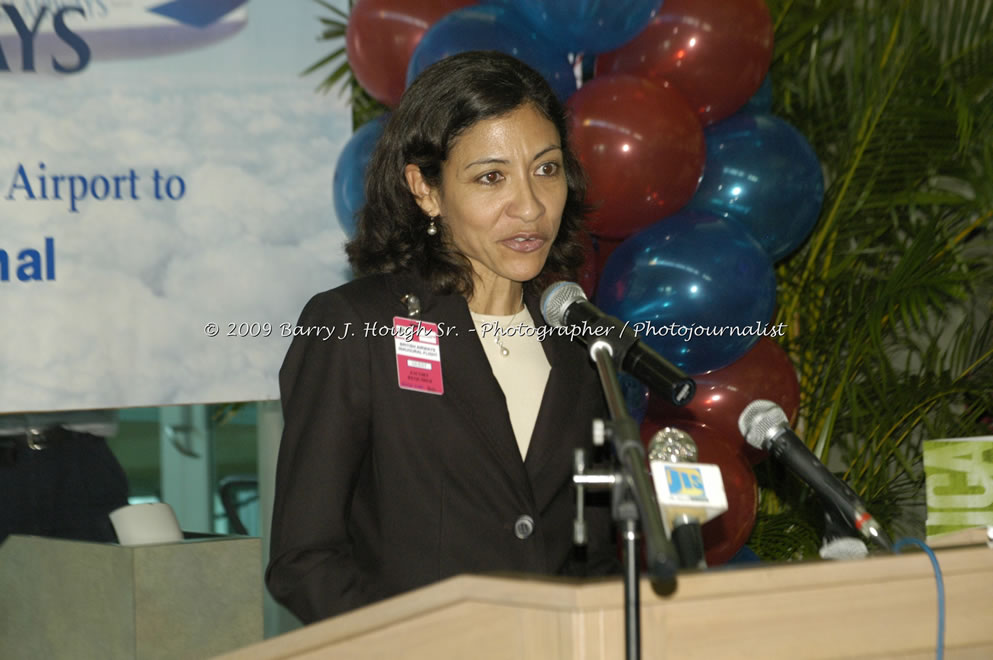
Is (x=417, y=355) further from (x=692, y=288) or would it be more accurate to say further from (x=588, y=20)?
(x=588, y=20)

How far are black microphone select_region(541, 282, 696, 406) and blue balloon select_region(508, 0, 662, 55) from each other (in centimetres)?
151

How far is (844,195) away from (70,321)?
2370mm

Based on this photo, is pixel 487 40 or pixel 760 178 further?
pixel 760 178

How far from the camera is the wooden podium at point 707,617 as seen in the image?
113cm

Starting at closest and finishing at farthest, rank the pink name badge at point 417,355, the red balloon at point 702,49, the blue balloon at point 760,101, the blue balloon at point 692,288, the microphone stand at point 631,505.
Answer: the microphone stand at point 631,505, the pink name badge at point 417,355, the blue balloon at point 692,288, the red balloon at point 702,49, the blue balloon at point 760,101

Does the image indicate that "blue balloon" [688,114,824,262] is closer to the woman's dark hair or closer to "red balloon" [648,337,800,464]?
"red balloon" [648,337,800,464]

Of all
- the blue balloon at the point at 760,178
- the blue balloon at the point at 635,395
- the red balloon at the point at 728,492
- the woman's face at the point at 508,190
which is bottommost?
the red balloon at the point at 728,492

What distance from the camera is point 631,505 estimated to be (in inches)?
45.9

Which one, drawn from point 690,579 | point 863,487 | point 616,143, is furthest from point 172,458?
point 690,579

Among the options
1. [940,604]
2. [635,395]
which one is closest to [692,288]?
[635,395]

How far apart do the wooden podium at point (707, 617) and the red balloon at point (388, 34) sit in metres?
2.09

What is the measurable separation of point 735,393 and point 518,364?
1.16m

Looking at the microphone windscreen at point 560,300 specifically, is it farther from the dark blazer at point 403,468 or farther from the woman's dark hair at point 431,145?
the woman's dark hair at point 431,145

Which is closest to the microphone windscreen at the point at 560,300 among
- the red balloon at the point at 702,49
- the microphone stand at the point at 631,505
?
the microphone stand at the point at 631,505
